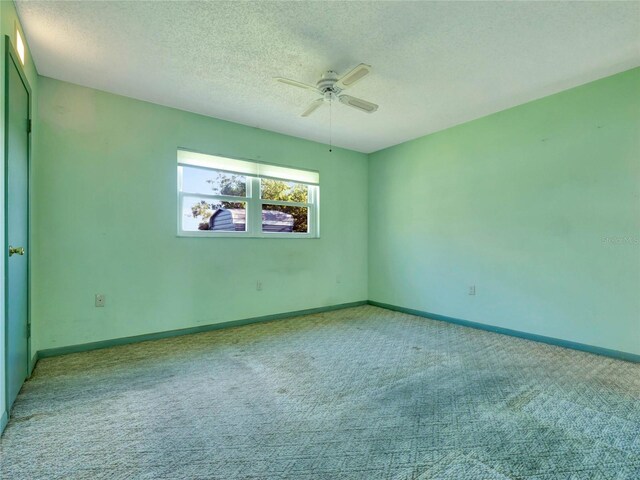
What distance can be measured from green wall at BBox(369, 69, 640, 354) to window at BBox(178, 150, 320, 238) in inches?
60.3

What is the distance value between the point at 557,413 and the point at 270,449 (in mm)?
1778

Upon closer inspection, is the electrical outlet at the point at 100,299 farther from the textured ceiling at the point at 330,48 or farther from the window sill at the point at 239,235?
the textured ceiling at the point at 330,48

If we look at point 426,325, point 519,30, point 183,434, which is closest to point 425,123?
point 519,30

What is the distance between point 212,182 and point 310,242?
1.67 metres

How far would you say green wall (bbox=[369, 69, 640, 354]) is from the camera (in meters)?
2.88

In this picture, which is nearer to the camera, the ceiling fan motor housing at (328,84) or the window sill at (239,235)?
the ceiling fan motor housing at (328,84)

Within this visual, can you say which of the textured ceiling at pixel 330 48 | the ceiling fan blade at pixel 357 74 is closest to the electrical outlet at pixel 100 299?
the textured ceiling at pixel 330 48

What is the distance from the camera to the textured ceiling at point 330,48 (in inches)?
83.0

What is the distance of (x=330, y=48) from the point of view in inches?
98.0

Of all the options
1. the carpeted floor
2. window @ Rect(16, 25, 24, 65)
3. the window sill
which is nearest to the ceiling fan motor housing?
the window sill

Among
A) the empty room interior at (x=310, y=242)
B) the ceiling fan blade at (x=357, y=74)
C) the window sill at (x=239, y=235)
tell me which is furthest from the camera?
the window sill at (x=239, y=235)

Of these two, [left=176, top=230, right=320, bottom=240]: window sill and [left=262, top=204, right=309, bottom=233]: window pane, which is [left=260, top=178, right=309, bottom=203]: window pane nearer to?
[left=262, top=204, right=309, bottom=233]: window pane

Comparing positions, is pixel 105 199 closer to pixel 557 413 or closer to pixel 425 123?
pixel 425 123

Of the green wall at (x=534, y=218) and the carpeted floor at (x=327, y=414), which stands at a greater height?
the green wall at (x=534, y=218)
